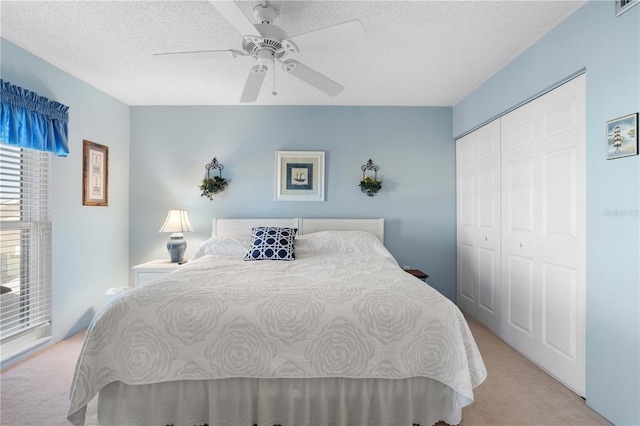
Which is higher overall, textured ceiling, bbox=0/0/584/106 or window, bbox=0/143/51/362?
textured ceiling, bbox=0/0/584/106

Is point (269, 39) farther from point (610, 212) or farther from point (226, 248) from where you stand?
point (610, 212)

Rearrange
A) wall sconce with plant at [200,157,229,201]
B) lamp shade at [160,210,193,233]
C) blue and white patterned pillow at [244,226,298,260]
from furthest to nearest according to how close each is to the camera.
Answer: wall sconce with plant at [200,157,229,201] → lamp shade at [160,210,193,233] → blue and white patterned pillow at [244,226,298,260]

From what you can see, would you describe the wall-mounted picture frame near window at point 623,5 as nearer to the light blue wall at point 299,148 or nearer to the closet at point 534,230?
the closet at point 534,230

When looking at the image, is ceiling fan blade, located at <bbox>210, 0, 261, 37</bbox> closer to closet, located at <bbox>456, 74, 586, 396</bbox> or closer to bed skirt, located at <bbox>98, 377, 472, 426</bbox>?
bed skirt, located at <bbox>98, 377, 472, 426</bbox>

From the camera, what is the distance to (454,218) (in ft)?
12.0

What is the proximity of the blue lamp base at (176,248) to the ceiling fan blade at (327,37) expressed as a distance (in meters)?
2.47

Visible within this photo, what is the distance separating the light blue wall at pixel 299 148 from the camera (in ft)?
11.9

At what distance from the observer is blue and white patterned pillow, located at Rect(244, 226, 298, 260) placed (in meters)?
2.79

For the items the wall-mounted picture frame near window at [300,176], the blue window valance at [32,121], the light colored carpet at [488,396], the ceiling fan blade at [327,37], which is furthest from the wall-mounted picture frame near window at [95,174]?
the ceiling fan blade at [327,37]

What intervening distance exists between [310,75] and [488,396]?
96.4 inches

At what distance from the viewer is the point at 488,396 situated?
193 centimetres

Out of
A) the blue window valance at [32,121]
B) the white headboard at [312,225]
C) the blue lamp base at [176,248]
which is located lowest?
the blue lamp base at [176,248]

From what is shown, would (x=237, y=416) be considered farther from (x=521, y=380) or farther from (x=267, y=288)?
(x=521, y=380)

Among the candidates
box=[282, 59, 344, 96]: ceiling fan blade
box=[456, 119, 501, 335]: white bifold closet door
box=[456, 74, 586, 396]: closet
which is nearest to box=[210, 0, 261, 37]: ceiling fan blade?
box=[282, 59, 344, 96]: ceiling fan blade
